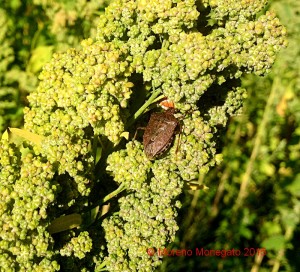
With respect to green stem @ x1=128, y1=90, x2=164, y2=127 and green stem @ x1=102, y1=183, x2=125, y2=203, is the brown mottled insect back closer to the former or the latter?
green stem @ x1=128, y1=90, x2=164, y2=127

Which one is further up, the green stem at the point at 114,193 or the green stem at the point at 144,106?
the green stem at the point at 144,106

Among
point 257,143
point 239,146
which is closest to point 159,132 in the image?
point 257,143

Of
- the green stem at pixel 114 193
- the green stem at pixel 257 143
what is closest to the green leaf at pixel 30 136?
the green stem at pixel 114 193

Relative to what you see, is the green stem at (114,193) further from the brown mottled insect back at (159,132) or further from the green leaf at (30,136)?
the green leaf at (30,136)

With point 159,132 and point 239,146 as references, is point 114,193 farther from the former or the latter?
point 239,146

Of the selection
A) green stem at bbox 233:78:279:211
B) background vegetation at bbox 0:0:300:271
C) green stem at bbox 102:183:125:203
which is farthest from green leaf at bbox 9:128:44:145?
green stem at bbox 233:78:279:211

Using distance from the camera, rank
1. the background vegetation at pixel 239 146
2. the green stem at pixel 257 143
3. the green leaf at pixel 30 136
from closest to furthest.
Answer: the green leaf at pixel 30 136
the background vegetation at pixel 239 146
the green stem at pixel 257 143
